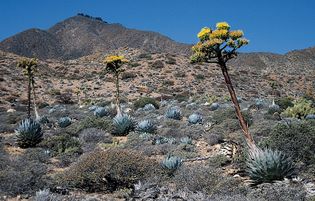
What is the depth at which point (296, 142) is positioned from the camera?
9648mm

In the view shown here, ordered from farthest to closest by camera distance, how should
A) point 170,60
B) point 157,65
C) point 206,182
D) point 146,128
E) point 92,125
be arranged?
point 170,60, point 157,65, point 92,125, point 146,128, point 206,182

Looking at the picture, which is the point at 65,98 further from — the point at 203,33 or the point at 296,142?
the point at 203,33

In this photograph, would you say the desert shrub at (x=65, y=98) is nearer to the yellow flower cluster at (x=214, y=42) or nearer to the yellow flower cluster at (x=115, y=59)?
the yellow flower cluster at (x=115, y=59)

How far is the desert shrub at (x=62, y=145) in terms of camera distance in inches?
494

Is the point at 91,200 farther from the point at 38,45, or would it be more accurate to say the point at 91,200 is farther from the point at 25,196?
the point at 38,45

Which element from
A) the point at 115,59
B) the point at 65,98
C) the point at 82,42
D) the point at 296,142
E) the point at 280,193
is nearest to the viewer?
the point at 280,193

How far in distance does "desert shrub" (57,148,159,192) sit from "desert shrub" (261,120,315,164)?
324cm

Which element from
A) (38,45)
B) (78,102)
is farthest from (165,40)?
(78,102)

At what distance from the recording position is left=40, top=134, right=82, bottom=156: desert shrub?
41.1 ft

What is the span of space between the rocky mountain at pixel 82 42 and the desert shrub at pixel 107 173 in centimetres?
10300

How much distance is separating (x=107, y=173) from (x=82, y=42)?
138 metres

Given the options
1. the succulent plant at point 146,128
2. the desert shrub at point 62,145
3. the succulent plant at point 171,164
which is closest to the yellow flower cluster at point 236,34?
the succulent plant at point 171,164

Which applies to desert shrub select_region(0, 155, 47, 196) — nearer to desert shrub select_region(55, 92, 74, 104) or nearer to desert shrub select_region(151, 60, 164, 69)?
desert shrub select_region(55, 92, 74, 104)

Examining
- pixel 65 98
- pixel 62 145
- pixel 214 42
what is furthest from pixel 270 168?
pixel 65 98
